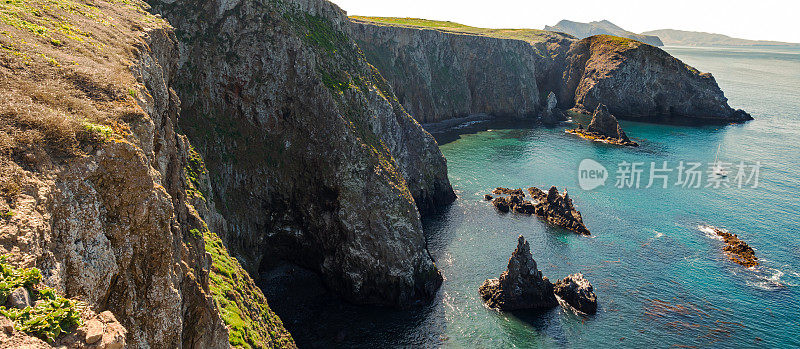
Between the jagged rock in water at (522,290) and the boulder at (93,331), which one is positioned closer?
the boulder at (93,331)

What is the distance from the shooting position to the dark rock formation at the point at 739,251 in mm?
61431

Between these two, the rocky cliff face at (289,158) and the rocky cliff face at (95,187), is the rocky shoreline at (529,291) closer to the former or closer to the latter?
the rocky cliff face at (289,158)

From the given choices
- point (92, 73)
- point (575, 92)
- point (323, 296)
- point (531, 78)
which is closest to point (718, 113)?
point (575, 92)

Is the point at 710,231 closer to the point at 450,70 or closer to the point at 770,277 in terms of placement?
the point at 770,277

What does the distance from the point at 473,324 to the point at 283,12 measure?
4486 cm

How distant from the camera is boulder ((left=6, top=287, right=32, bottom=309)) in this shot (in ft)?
39.4

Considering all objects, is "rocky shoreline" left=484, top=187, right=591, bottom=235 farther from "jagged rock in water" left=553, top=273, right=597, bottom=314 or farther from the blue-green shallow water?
"jagged rock in water" left=553, top=273, right=597, bottom=314

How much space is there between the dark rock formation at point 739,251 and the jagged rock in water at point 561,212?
19.0m

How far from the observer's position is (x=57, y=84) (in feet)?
65.1

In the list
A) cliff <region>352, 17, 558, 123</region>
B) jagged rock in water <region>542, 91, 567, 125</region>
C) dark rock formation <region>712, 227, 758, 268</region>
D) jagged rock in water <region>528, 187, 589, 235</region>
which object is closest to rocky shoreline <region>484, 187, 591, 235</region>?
jagged rock in water <region>528, 187, 589, 235</region>

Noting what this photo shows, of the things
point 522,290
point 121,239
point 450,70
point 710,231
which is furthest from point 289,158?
point 450,70

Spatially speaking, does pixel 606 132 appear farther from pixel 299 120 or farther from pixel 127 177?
pixel 127 177

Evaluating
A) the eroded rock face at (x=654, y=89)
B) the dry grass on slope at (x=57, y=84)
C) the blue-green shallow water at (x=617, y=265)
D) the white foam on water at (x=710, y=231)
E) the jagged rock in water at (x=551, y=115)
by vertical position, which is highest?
the dry grass on slope at (x=57, y=84)

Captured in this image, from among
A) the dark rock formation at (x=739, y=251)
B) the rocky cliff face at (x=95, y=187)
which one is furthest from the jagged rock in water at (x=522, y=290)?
the rocky cliff face at (x=95, y=187)
